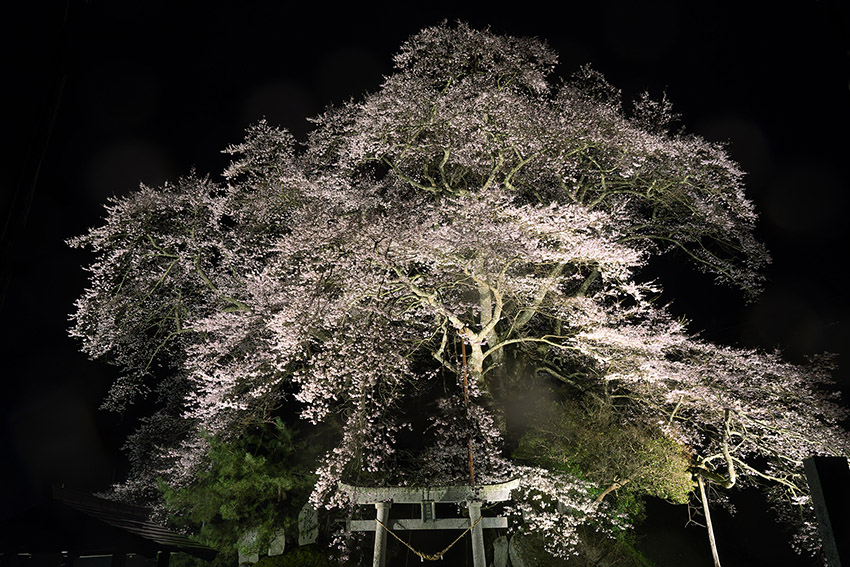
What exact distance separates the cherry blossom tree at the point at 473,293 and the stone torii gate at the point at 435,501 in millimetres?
271

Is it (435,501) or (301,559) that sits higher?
(435,501)

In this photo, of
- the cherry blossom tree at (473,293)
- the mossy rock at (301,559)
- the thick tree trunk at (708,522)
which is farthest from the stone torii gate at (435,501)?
the thick tree trunk at (708,522)

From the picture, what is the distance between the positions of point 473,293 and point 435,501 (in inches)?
224

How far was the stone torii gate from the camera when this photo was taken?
7.76 m

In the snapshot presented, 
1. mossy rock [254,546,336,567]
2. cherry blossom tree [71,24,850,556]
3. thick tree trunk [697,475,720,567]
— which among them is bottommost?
mossy rock [254,546,336,567]

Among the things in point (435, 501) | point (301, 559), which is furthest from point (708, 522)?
point (301, 559)

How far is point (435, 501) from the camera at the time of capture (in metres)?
8.02

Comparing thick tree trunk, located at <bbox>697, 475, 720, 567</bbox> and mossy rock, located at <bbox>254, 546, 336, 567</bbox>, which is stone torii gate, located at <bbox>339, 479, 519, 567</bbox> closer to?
mossy rock, located at <bbox>254, 546, 336, 567</bbox>

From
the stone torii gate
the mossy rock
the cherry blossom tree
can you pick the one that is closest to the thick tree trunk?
the cherry blossom tree

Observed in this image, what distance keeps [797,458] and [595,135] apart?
7.17m

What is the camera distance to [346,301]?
933 centimetres

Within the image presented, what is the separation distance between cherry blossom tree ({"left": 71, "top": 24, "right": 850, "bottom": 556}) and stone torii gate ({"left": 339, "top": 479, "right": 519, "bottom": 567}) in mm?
271

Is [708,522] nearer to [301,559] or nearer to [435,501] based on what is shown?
[435,501]

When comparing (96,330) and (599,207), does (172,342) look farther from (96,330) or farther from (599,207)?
(599,207)
